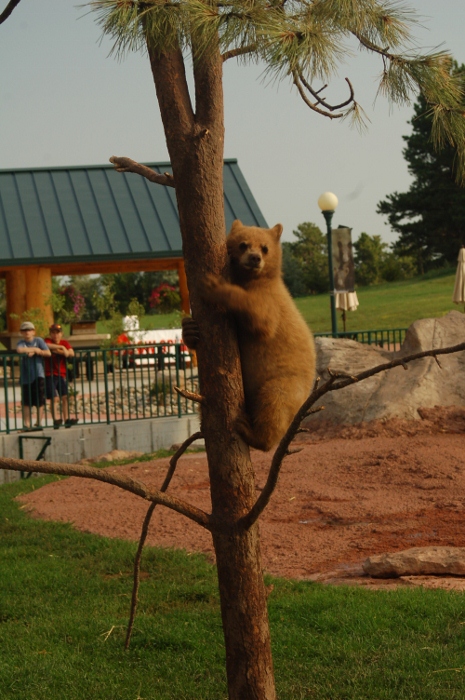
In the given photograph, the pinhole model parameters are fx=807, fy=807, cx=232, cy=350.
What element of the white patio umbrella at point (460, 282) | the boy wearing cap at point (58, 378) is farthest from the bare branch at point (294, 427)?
the white patio umbrella at point (460, 282)

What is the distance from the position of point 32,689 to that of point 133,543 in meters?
3.26

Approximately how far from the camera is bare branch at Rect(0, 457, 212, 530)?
9.00ft

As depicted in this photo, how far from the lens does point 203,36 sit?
→ 3361 millimetres

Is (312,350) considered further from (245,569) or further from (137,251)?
(137,251)

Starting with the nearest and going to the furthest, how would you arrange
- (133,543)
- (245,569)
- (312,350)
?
(245,569), (312,350), (133,543)

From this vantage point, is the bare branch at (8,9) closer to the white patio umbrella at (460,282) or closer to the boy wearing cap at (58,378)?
the boy wearing cap at (58,378)

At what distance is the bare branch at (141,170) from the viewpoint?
3.69 meters

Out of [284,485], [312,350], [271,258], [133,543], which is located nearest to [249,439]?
[312,350]

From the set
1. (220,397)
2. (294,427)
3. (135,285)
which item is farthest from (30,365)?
(135,285)

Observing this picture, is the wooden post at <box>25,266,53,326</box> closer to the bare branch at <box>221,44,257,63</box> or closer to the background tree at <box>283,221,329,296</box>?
the bare branch at <box>221,44,257,63</box>

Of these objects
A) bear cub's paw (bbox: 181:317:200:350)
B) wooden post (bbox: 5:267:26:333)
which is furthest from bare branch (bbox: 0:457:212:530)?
wooden post (bbox: 5:267:26:333)

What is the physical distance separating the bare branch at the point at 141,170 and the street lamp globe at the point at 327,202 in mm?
16372

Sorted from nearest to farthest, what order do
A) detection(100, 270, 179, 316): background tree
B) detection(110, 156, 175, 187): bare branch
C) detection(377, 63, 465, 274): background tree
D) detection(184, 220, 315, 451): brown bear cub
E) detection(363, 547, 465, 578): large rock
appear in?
1. detection(184, 220, 315, 451): brown bear cub
2. detection(110, 156, 175, 187): bare branch
3. detection(363, 547, 465, 578): large rock
4. detection(377, 63, 465, 274): background tree
5. detection(100, 270, 179, 316): background tree

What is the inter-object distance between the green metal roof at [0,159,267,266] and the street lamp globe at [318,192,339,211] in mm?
2104
